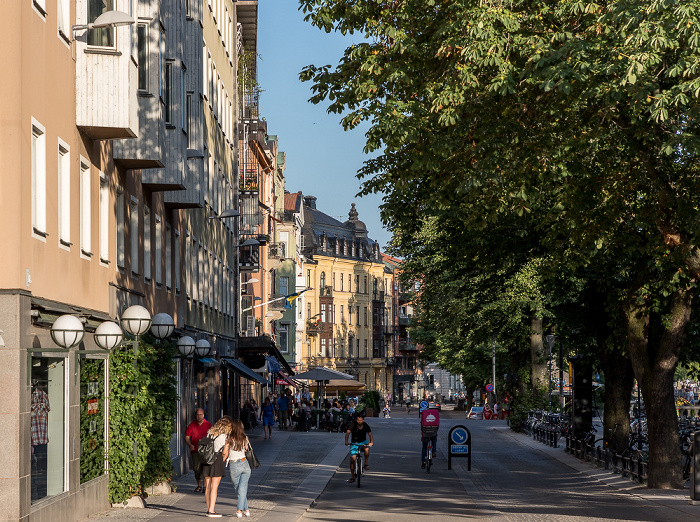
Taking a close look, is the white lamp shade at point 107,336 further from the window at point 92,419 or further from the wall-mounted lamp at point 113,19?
the wall-mounted lamp at point 113,19

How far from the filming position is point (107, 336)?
17.9 m

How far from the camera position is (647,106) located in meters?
15.7

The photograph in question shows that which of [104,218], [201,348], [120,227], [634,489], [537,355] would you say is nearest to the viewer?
[104,218]

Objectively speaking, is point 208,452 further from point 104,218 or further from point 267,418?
point 267,418

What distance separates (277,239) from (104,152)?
2808 inches

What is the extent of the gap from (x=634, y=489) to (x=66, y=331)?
40.8 feet

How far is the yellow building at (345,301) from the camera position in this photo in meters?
119

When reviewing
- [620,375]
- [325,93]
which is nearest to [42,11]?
[325,93]

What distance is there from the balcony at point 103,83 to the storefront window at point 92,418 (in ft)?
12.3

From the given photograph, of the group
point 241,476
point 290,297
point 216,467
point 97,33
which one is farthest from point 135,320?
point 290,297

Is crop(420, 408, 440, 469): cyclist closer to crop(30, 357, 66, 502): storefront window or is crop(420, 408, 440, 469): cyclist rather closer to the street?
the street

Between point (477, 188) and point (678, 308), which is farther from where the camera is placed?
point (678, 308)

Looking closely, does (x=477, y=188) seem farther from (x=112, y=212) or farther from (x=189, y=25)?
(x=189, y=25)

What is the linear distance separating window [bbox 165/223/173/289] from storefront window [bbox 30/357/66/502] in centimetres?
1070
